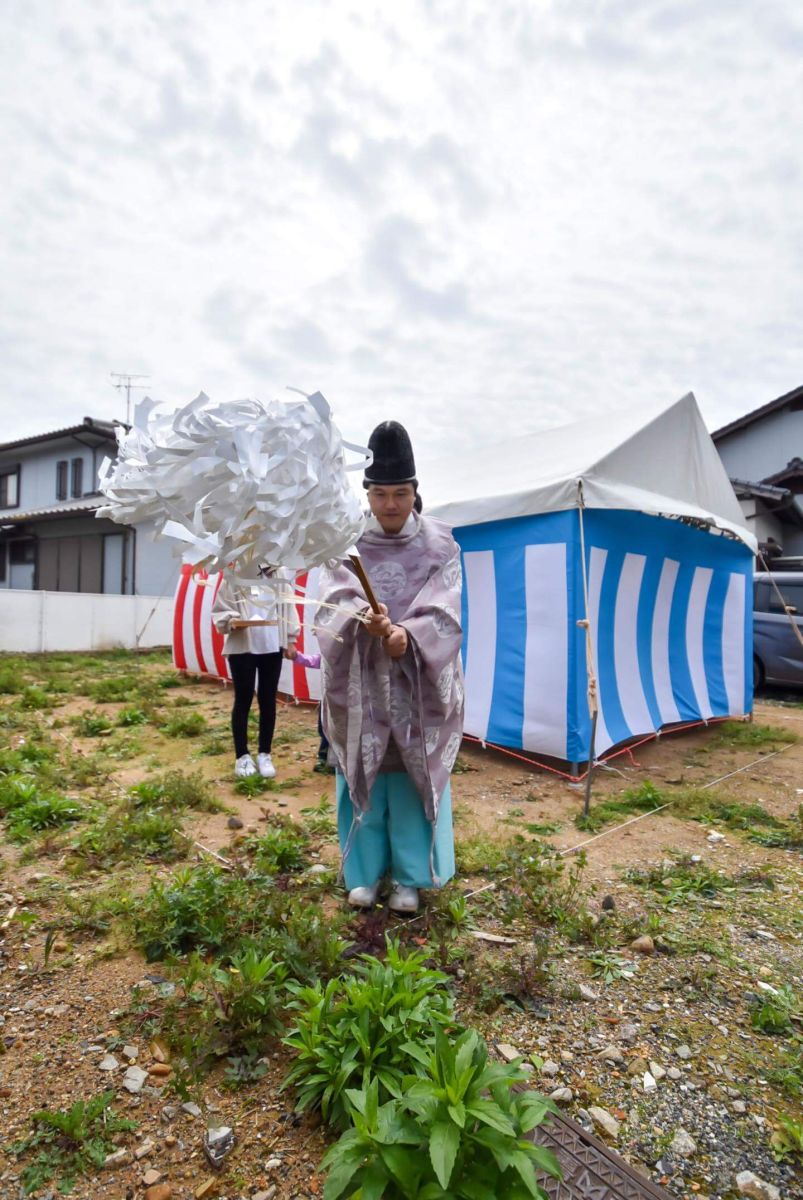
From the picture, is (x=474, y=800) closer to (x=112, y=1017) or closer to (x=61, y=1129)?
(x=112, y=1017)

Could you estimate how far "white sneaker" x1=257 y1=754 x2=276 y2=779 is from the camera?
438 centimetres

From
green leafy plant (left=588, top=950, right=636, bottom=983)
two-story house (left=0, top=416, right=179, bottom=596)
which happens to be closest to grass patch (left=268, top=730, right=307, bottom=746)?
green leafy plant (left=588, top=950, right=636, bottom=983)

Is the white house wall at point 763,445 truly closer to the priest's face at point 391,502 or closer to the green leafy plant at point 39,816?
the priest's face at point 391,502

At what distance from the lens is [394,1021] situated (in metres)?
1.59

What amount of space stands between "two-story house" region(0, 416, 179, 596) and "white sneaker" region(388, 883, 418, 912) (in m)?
13.0

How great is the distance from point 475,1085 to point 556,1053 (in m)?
0.62

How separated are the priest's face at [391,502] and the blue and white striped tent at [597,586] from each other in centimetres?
215

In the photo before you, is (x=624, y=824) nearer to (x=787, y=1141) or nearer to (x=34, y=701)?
(x=787, y=1141)

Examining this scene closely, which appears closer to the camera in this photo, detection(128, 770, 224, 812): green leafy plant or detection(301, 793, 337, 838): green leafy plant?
detection(301, 793, 337, 838): green leafy plant

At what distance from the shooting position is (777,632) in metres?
9.16

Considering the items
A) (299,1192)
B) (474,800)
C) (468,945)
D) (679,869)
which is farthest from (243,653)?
(299,1192)

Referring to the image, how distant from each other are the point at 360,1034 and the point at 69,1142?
661 millimetres

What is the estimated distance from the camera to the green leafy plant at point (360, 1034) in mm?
1499

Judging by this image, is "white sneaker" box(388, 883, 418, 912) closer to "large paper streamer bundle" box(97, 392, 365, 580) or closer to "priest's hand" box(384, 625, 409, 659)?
"priest's hand" box(384, 625, 409, 659)
